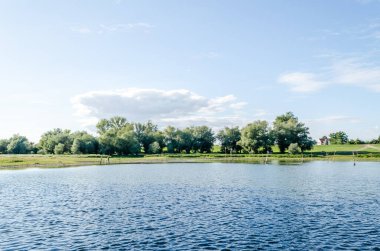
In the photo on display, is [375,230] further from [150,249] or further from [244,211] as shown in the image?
[150,249]

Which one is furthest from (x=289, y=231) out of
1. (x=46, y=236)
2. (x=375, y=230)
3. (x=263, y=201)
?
(x=46, y=236)

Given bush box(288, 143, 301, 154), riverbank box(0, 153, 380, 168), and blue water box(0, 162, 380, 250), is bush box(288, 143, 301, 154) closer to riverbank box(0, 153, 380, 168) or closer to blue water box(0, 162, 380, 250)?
riverbank box(0, 153, 380, 168)

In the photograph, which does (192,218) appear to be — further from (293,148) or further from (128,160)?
(293,148)

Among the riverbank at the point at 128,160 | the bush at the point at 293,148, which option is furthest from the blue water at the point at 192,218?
the bush at the point at 293,148

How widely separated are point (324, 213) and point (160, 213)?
800 inches

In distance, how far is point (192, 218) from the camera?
1676 inches

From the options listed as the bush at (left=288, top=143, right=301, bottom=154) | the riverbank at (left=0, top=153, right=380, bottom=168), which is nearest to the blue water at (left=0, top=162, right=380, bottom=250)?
the riverbank at (left=0, top=153, right=380, bottom=168)

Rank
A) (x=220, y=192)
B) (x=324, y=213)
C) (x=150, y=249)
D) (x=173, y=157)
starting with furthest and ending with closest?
(x=173, y=157) → (x=220, y=192) → (x=324, y=213) → (x=150, y=249)

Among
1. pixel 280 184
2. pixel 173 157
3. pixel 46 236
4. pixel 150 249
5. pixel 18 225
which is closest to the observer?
pixel 150 249

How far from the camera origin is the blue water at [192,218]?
32250 millimetres

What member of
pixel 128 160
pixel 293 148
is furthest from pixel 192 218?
pixel 293 148

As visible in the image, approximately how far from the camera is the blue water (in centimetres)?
3225

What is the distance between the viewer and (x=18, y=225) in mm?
39188

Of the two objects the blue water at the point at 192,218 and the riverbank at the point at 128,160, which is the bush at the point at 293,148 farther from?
the blue water at the point at 192,218
